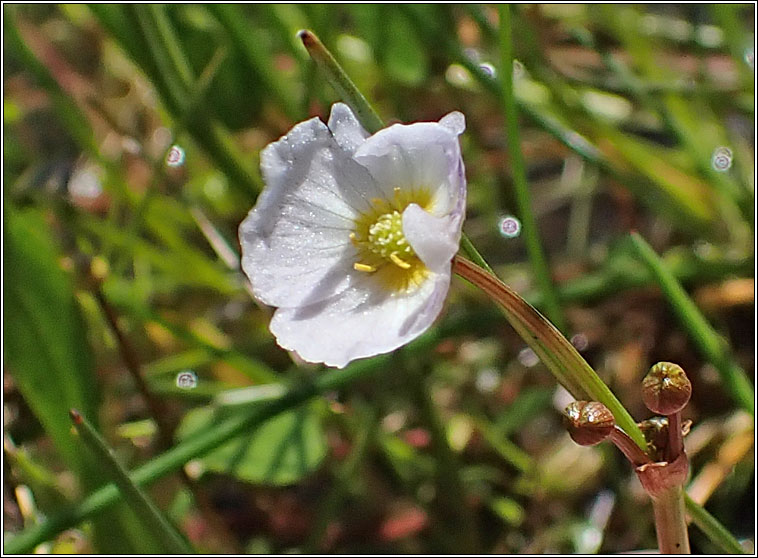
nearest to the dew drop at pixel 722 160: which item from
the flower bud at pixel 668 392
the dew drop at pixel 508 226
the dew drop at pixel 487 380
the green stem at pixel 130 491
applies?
the dew drop at pixel 508 226

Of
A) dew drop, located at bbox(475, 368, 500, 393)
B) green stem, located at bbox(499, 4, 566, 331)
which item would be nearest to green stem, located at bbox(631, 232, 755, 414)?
green stem, located at bbox(499, 4, 566, 331)

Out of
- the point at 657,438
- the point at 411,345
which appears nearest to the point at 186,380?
the point at 411,345

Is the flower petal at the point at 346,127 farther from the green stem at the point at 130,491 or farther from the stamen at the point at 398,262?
the green stem at the point at 130,491

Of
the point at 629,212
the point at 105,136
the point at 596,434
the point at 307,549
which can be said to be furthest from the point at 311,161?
the point at 105,136

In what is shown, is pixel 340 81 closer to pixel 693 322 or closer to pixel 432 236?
pixel 432 236

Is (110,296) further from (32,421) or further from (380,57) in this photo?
(380,57)
